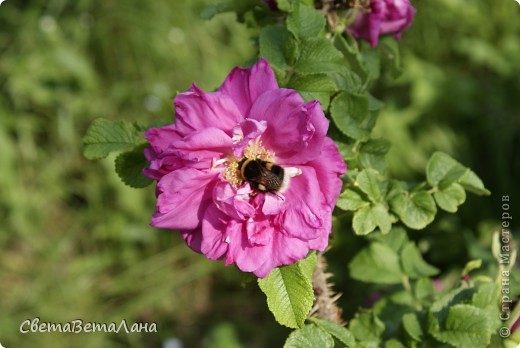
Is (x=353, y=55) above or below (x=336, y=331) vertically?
above

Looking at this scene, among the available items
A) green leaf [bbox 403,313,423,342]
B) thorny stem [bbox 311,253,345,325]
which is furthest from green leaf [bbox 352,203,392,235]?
green leaf [bbox 403,313,423,342]

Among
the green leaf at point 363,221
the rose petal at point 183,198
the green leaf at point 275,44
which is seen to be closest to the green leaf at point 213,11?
the green leaf at point 275,44

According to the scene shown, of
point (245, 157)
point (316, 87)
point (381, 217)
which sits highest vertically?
point (316, 87)

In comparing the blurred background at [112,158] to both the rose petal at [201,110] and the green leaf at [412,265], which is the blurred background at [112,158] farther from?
the rose petal at [201,110]

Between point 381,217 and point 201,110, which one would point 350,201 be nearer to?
point 381,217

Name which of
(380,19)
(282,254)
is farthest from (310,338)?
(380,19)

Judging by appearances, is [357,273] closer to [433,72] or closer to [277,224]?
[277,224]

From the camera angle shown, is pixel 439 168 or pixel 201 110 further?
pixel 439 168
